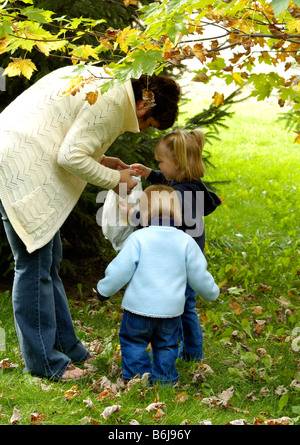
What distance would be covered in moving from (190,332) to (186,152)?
42.0 inches

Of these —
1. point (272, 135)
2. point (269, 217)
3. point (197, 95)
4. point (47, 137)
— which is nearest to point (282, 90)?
point (47, 137)

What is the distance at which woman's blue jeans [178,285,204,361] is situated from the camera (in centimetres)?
336

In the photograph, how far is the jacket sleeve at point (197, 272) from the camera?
291 centimetres

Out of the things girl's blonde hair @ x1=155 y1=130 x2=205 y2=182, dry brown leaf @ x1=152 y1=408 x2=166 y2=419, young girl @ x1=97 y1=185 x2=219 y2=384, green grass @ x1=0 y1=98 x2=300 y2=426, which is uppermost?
girl's blonde hair @ x1=155 y1=130 x2=205 y2=182

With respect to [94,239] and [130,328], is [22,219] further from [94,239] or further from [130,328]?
[94,239]

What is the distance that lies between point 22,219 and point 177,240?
0.78 metres

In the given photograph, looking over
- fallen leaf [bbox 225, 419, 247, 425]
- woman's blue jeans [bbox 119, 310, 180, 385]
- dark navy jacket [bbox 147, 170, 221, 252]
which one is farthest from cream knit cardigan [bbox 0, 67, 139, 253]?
fallen leaf [bbox 225, 419, 247, 425]

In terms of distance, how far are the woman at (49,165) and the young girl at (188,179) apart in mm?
227

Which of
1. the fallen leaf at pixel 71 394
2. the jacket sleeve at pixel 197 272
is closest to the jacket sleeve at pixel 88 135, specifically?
the jacket sleeve at pixel 197 272

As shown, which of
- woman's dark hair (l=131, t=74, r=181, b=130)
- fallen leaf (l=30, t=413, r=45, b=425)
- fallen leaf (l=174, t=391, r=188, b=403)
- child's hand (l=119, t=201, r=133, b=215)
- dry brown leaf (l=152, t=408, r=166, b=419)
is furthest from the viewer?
child's hand (l=119, t=201, r=133, b=215)

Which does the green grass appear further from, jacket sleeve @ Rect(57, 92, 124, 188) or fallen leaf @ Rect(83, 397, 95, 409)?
jacket sleeve @ Rect(57, 92, 124, 188)

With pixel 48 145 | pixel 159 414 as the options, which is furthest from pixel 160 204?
pixel 159 414

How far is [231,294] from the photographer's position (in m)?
4.72

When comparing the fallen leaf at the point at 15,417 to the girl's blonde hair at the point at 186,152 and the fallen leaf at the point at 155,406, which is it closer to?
the fallen leaf at the point at 155,406
